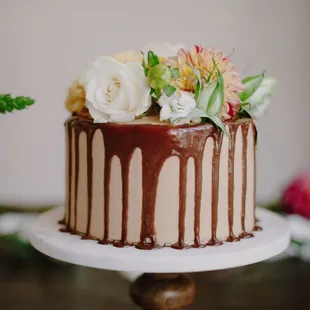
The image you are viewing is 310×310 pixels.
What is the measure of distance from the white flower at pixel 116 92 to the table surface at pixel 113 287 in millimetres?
890

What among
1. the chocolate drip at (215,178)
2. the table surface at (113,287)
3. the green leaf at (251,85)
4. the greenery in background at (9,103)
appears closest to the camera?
the greenery in background at (9,103)

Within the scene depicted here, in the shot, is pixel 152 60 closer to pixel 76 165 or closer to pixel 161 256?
pixel 76 165

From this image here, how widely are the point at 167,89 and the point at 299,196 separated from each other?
828 millimetres

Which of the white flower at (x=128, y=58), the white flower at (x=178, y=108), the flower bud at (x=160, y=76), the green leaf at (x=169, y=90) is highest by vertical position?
the white flower at (x=128, y=58)

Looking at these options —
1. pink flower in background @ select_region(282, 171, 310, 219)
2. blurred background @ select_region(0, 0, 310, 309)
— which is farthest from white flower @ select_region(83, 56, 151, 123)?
blurred background @ select_region(0, 0, 310, 309)

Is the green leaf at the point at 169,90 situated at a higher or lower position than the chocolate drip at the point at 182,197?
higher

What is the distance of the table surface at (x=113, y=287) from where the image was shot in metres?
1.97

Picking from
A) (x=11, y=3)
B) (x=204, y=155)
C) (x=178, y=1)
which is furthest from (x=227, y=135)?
(x=11, y=3)

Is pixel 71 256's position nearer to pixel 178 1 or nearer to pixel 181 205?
pixel 181 205

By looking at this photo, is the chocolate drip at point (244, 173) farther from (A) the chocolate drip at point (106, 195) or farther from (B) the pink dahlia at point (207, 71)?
(A) the chocolate drip at point (106, 195)

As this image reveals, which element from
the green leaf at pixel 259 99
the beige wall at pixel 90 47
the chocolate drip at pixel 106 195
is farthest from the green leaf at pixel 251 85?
the beige wall at pixel 90 47

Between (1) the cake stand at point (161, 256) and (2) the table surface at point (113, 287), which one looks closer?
(1) the cake stand at point (161, 256)

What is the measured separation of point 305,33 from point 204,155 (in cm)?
121

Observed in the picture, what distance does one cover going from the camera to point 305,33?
222 centimetres
